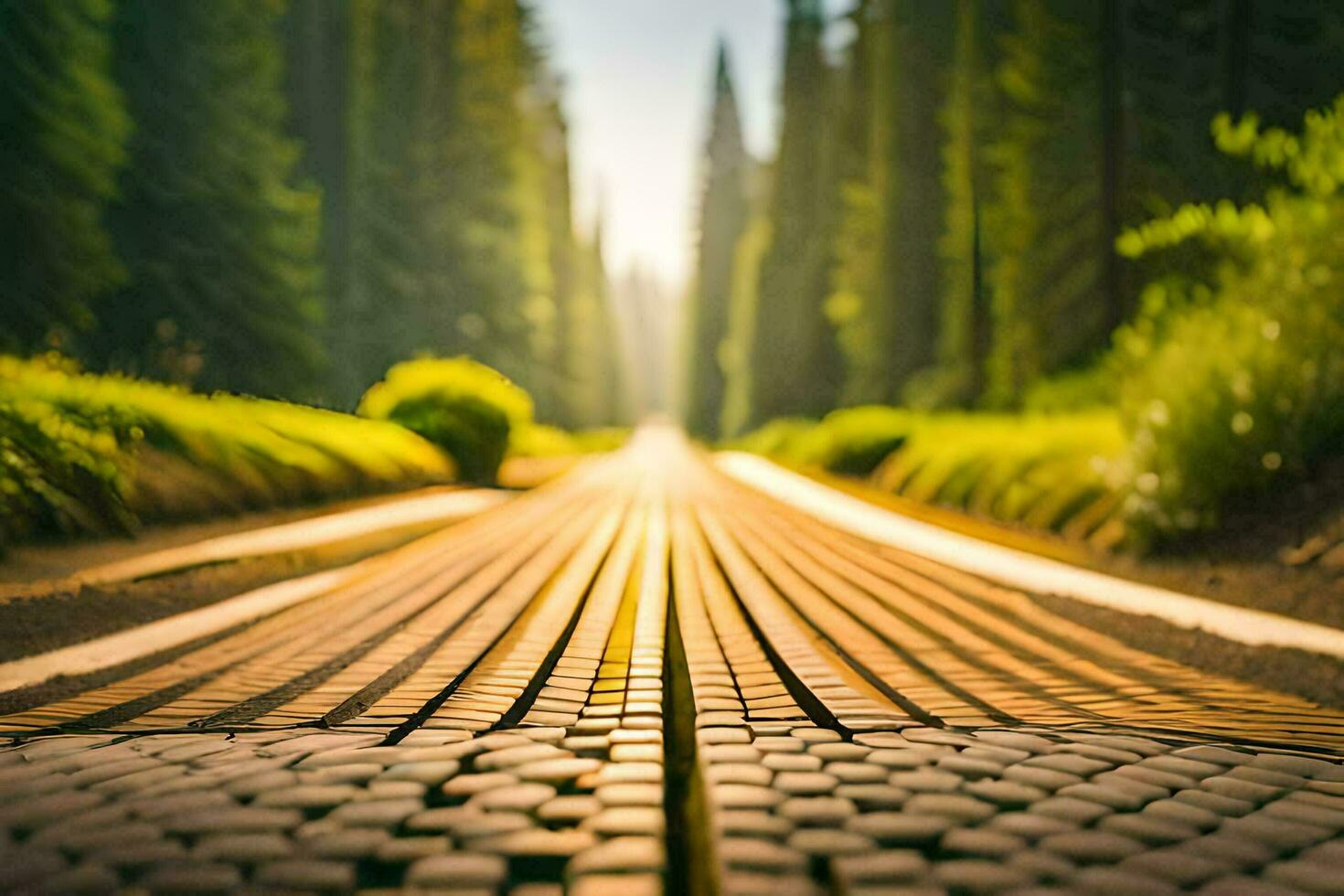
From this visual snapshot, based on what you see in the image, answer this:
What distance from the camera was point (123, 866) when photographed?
5.80ft

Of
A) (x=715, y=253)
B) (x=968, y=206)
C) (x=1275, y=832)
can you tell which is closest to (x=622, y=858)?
(x=1275, y=832)

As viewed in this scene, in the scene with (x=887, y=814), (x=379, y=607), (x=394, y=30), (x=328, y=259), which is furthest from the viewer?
(x=394, y=30)

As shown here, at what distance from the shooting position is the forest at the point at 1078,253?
709 cm

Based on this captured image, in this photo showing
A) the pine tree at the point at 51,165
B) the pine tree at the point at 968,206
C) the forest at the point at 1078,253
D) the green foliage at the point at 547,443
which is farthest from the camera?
the pine tree at the point at 968,206

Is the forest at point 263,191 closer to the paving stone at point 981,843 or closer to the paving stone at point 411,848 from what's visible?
the paving stone at point 411,848

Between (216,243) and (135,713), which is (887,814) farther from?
(216,243)

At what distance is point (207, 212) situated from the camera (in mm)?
17500

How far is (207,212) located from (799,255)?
102ft

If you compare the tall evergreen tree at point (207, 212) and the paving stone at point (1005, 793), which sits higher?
the tall evergreen tree at point (207, 212)

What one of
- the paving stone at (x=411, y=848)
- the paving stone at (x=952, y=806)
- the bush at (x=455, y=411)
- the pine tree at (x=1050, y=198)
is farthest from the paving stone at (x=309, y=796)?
the pine tree at (x=1050, y=198)

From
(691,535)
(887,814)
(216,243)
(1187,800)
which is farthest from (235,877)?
(216,243)

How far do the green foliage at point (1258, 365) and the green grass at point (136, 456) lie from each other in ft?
25.4

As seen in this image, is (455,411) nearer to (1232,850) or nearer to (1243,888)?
(1232,850)

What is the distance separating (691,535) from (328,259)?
18.6 metres
